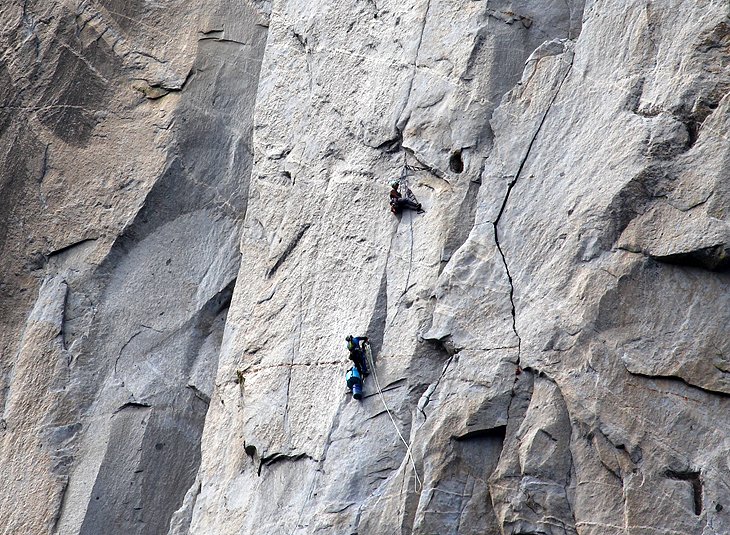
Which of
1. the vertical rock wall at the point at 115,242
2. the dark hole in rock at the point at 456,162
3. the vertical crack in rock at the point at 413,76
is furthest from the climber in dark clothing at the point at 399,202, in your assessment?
the vertical rock wall at the point at 115,242

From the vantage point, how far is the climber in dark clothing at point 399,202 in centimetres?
1164

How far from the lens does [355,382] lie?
11031 millimetres

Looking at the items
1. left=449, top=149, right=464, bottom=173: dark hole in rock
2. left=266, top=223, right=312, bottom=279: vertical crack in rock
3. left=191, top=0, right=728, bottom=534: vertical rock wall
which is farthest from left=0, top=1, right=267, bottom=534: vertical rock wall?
left=449, top=149, right=464, bottom=173: dark hole in rock

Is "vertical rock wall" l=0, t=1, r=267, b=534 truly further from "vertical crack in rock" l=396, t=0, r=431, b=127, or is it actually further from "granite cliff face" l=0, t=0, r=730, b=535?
"vertical crack in rock" l=396, t=0, r=431, b=127

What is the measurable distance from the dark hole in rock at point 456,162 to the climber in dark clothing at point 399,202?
555 millimetres

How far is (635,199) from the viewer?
32.9 feet

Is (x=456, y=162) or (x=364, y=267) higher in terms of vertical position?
(x=456, y=162)

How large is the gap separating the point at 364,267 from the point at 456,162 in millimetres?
1591

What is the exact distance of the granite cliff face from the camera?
968cm

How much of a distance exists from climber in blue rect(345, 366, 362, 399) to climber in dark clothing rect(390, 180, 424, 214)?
1.92 metres

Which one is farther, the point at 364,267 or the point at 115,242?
the point at 115,242

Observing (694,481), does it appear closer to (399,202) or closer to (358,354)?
(358,354)

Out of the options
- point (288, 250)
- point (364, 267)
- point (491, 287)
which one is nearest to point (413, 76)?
point (364, 267)

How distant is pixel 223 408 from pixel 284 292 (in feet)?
5.38
